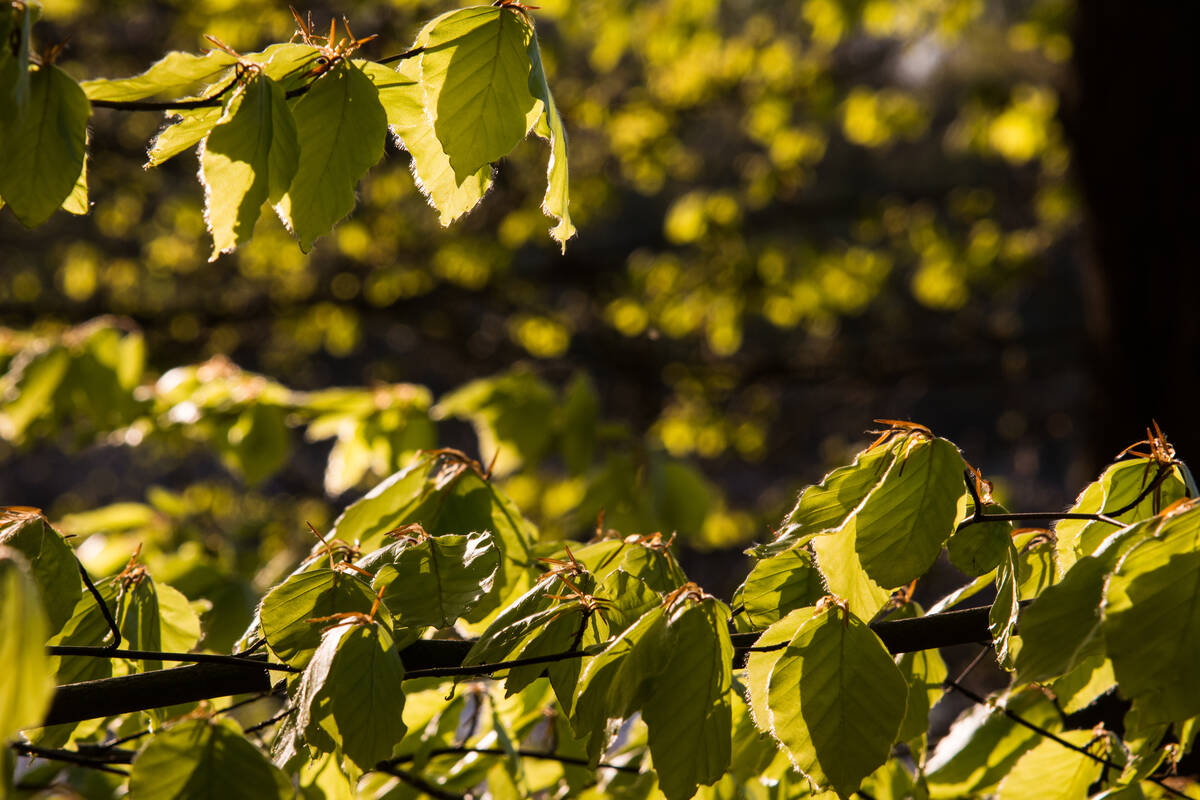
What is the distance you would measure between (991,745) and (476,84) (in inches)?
42.0

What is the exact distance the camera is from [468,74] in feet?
2.77

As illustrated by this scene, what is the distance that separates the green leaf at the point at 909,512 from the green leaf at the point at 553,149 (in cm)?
37

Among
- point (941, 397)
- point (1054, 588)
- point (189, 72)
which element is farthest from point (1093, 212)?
point (941, 397)

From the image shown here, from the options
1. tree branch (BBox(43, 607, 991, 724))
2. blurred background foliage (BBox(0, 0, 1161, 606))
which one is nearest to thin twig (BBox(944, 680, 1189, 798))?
tree branch (BBox(43, 607, 991, 724))

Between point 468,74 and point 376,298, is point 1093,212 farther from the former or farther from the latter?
point 376,298

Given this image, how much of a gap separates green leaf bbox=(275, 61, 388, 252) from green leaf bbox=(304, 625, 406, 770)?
362 millimetres

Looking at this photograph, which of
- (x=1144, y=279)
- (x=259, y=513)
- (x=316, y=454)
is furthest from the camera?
(x=316, y=454)

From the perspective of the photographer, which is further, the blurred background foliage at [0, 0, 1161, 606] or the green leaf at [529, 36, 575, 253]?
the blurred background foliage at [0, 0, 1161, 606]

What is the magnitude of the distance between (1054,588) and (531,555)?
0.67 metres

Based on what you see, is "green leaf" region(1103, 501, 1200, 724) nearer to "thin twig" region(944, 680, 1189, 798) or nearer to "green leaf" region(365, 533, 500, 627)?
→ "thin twig" region(944, 680, 1189, 798)

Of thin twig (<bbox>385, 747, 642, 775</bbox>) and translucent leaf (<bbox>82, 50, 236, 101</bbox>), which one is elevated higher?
translucent leaf (<bbox>82, 50, 236, 101</bbox>)

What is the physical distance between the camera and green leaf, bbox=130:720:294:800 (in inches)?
31.6

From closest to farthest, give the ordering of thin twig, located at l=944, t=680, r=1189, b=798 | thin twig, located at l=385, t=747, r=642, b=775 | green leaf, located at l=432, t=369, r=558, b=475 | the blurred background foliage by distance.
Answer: thin twig, located at l=944, t=680, r=1189, b=798 < thin twig, located at l=385, t=747, r=642, b=775 < green leaf, located at l=432, t=369, r=558, b=475 < the blurred background foliage

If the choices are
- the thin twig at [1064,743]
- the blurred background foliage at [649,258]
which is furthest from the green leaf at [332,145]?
the blurred background foliage at [649,258]
